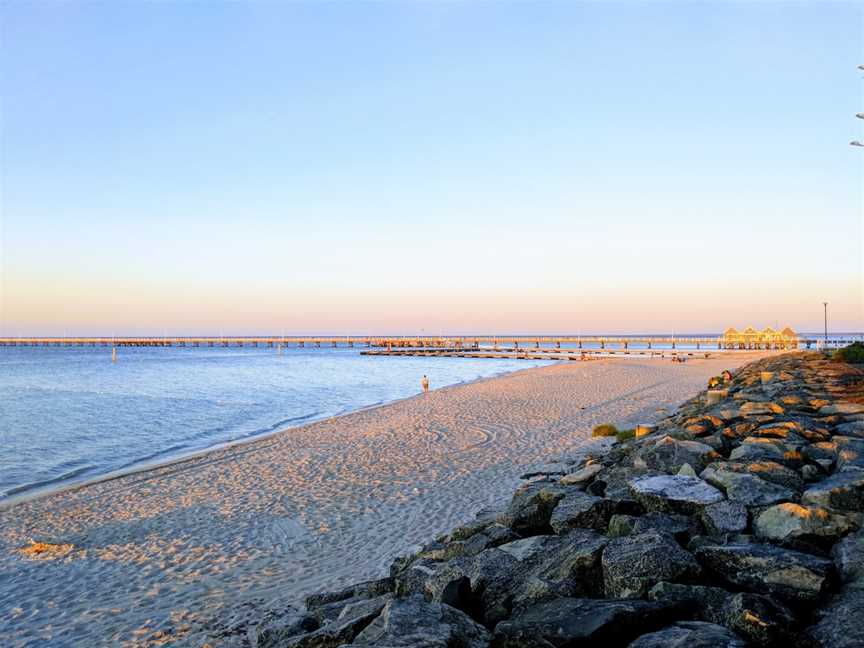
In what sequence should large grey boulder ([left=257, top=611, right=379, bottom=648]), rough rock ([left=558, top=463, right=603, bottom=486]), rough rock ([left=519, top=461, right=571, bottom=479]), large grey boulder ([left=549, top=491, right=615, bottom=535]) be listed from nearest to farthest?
large grey boulder ([left=257, top=611, right=379, bottom=648]), large grey boulder ([left=549, top=491, right=615, bottom=535]), rough rock ([left=558, top=463, right=603, bottom=486]), rough rock ([left=519, top=461, right=571, bottom=479])

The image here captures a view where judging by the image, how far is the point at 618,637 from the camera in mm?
2951

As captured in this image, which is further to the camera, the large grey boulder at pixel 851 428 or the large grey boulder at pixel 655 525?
the large grey boulder at pixel 851 428

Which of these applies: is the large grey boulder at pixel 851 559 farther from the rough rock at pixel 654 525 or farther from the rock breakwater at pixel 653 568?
the rough rock at pixel 654 525

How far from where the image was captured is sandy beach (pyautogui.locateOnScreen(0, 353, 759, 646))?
6348 millimetres

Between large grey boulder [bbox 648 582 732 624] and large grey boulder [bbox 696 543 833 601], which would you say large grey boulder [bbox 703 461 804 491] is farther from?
large grey boulder [bbox 648 582 732 624]

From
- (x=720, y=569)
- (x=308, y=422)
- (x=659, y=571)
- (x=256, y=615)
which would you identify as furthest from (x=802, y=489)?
(x=308, y=422)

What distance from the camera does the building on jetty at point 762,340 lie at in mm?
65938

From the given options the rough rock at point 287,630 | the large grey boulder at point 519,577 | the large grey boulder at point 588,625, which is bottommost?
the rough rock at point 287,630

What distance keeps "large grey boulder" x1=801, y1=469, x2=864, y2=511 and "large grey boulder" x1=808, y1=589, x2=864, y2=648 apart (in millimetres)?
1440

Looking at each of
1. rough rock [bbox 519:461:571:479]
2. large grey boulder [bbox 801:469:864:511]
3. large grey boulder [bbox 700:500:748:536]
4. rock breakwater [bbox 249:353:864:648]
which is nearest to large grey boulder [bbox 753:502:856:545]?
rock breakwater [bbox 249:353:864:648]

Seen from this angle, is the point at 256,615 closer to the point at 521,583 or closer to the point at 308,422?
the point at 521,583

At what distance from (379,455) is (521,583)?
10536 mm

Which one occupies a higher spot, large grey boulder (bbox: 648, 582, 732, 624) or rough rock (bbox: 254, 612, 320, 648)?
large grey boulder (bbox: 648, 582, 732, 624)

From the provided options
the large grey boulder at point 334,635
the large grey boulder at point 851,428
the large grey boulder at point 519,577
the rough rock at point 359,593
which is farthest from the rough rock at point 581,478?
the large grey boulder at point 334,635
